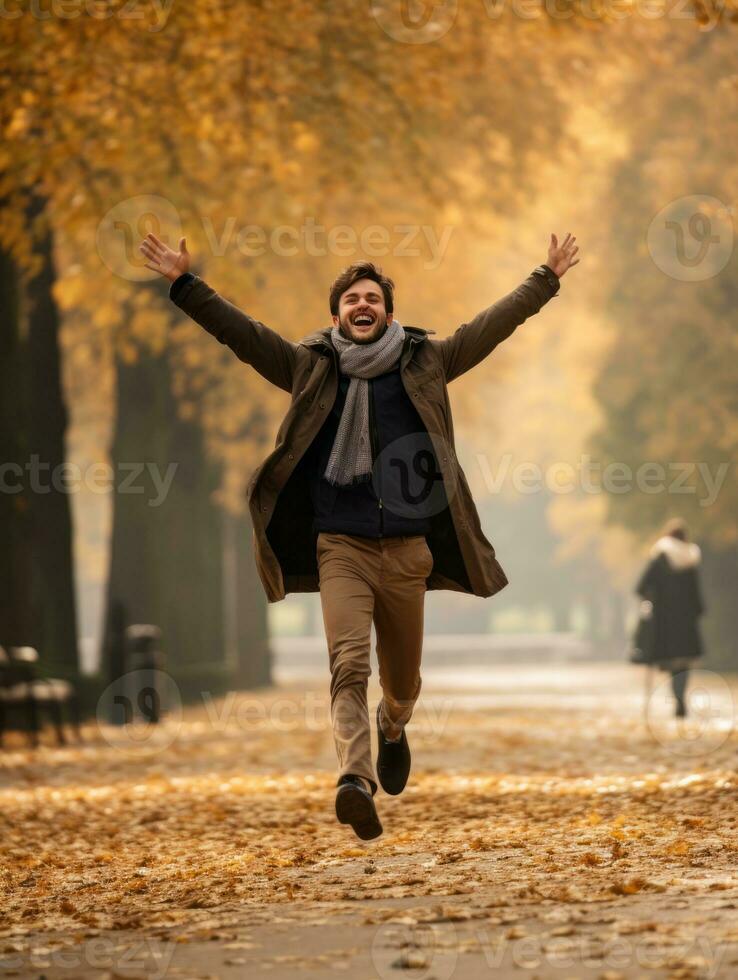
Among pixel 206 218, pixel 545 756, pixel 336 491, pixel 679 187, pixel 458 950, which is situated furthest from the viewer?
pixel 679 187

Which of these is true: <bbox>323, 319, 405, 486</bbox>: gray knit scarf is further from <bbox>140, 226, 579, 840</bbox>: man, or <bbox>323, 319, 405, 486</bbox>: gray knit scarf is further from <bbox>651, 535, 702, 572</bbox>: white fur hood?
<bbox>651, 535, 702, 572</bbox>: white fur hood

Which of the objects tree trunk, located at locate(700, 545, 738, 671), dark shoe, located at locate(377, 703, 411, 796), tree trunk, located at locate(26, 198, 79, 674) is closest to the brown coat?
dark shoe, located at locate(377, 703, 411, 796)

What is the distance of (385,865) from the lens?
7.82 m

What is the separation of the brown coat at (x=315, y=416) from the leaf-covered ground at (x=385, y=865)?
1.21 metres

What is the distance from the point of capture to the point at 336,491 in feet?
25.2

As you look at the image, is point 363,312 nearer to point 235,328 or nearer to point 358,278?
point 358,278

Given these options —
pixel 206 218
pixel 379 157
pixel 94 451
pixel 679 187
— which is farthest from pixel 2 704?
pixel 94 451

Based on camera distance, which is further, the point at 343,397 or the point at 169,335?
the point at 169,335

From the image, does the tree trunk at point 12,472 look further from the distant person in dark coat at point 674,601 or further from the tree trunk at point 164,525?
the distant person in dark coat at point 674,601

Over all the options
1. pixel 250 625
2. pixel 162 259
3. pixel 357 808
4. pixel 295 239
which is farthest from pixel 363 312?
pixel 250 625

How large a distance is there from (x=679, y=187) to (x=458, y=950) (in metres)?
25.7

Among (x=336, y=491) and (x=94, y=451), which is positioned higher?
(x=94, y=451)

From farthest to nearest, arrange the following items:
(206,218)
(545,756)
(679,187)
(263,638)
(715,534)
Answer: (263,638) → (715,534) → (679,187) → (206,218) → (545,756)

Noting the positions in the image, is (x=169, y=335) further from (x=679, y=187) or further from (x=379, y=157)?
(x=679, y=187)
